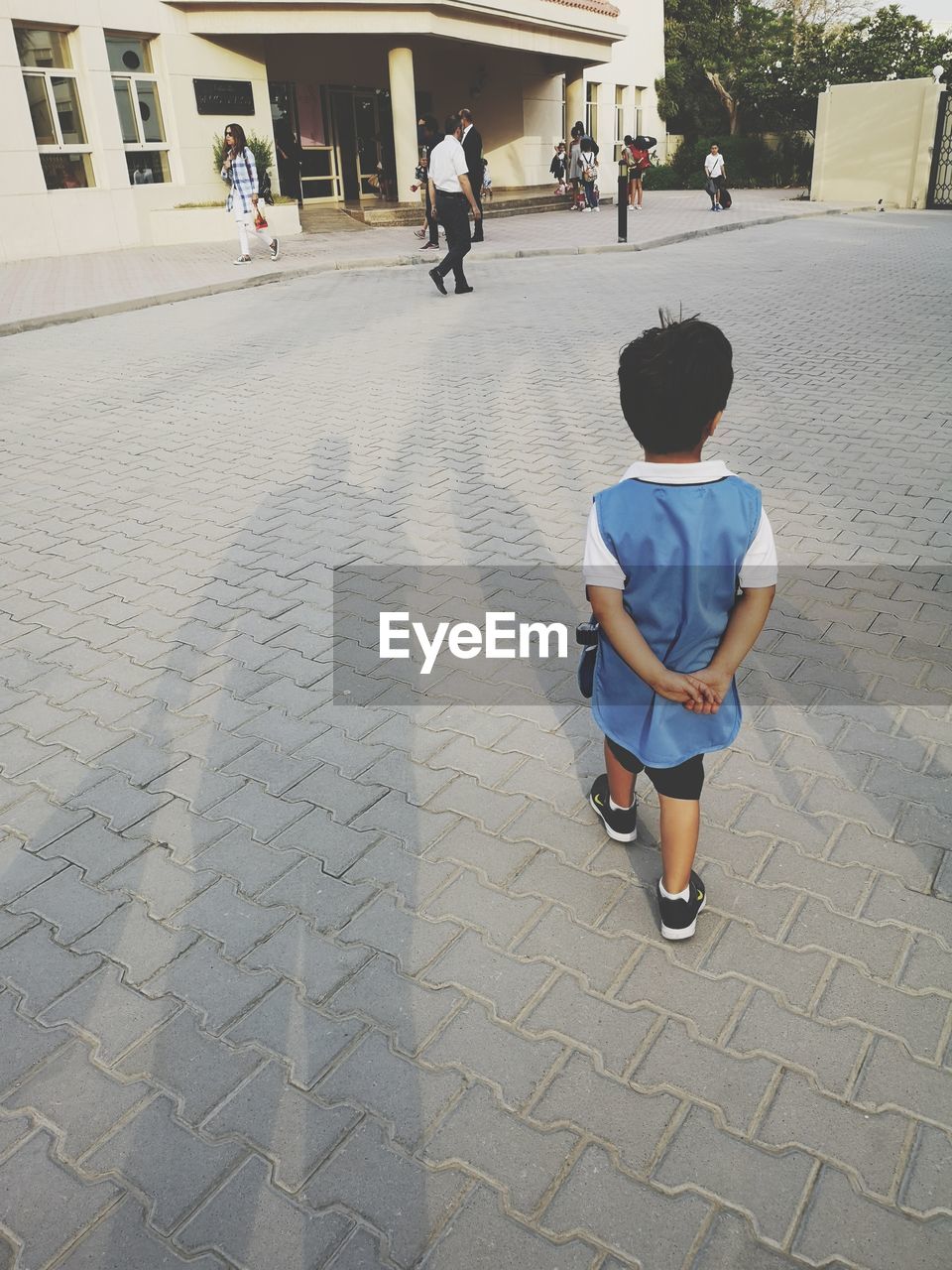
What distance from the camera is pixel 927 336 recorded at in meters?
10.2

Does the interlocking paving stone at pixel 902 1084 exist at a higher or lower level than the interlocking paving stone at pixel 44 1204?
higher

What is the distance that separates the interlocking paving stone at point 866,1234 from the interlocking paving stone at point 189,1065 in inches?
49.9

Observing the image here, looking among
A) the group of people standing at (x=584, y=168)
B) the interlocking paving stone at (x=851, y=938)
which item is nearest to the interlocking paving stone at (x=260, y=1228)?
the interlocking paving stone at (x=851, y=938)

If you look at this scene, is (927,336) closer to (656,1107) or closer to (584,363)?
(584,363)

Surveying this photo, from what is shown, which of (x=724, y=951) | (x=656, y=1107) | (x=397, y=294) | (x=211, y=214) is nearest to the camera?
(x=656, y=1107)

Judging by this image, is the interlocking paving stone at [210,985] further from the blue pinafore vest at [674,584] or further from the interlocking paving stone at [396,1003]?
the blue pinafore vest at [674,584]

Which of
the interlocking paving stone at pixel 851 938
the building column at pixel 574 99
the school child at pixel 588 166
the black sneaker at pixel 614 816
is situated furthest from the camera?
the building column at pixel 574 99

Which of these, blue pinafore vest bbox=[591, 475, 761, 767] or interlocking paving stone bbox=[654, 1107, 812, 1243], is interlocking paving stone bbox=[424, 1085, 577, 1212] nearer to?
interlocking paving stone bbox=[654, 1107, 812, 1243]

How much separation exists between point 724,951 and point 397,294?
40.7 ft

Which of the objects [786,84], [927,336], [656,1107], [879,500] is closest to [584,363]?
[927,336]

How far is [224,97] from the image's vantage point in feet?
67.3

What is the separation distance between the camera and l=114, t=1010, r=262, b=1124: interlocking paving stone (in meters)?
2.29

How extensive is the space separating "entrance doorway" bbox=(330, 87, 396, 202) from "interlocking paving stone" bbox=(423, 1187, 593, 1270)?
86.4ft

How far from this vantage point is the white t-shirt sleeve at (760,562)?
2348 millimetres
